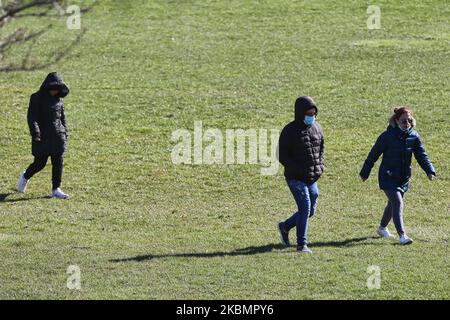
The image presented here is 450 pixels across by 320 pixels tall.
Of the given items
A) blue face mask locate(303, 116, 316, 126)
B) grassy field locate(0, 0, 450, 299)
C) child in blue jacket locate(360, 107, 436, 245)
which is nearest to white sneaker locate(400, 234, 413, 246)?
child in blue jacket locate(360, 107, 436, 245)

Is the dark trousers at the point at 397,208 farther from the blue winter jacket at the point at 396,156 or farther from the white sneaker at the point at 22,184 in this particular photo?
the white sneaker at the point at 22,184

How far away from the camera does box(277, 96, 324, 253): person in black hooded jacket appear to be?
13031mm

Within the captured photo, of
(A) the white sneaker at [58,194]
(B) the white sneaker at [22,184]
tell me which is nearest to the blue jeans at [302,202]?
(A) the white sneaker at [58,194]

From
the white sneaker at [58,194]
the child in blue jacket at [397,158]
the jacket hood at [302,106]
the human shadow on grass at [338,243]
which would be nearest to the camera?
the jacket hood at [302,106]

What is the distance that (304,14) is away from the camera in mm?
27562

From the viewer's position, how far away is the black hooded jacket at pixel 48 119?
1595cm

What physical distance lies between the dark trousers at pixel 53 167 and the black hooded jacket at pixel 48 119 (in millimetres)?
117

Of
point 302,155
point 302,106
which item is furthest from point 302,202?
point 302,106

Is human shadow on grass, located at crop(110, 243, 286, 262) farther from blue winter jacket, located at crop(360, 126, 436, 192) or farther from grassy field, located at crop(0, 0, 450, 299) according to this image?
blue winter jacket, located at crop(360, 126, 436, 192)
